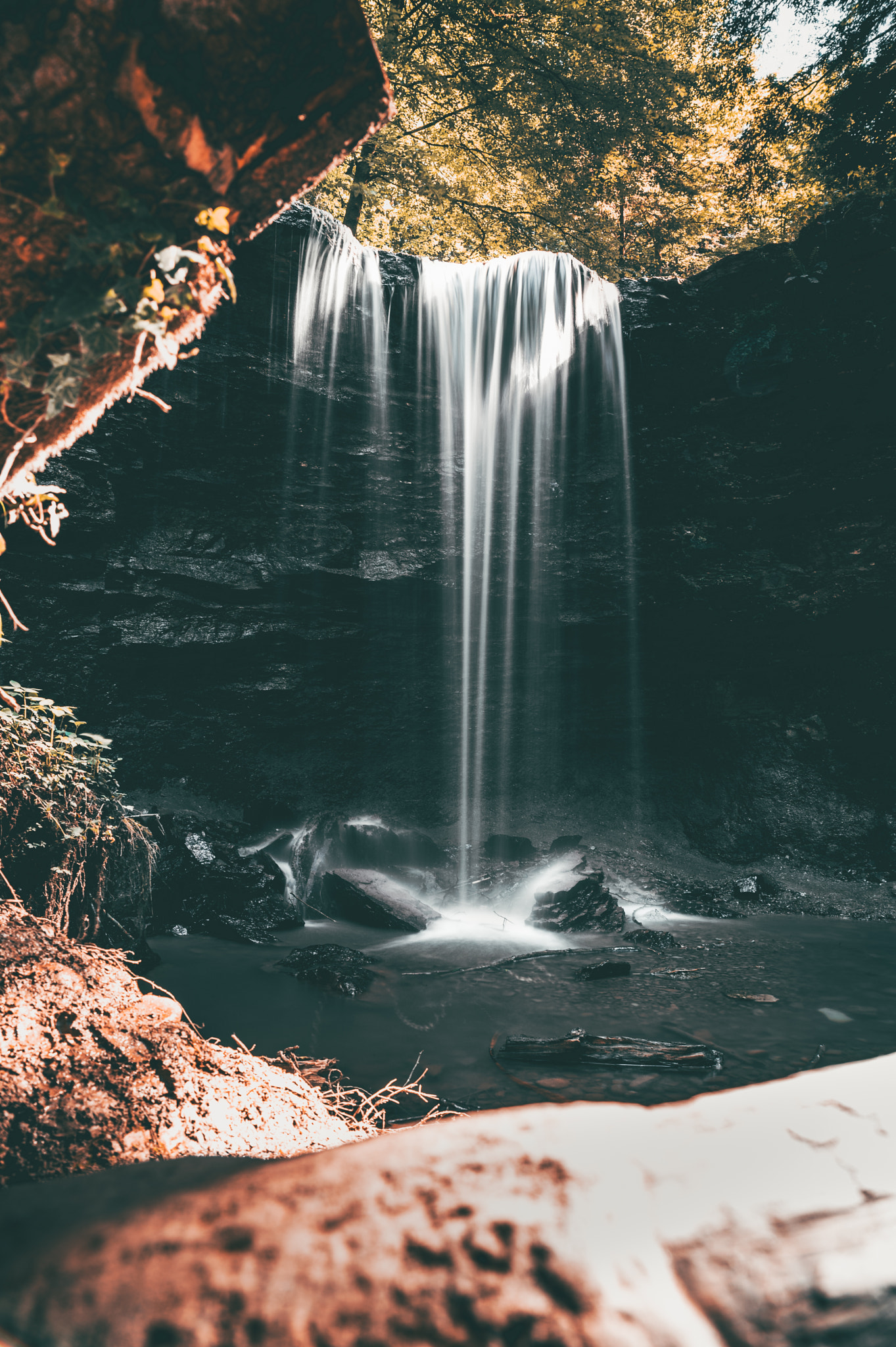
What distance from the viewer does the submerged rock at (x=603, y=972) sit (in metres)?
6.40

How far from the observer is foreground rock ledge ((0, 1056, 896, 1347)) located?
0.87 m

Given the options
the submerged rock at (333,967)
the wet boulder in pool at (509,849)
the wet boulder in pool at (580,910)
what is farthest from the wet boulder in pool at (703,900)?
the submerged rock at (333,967)

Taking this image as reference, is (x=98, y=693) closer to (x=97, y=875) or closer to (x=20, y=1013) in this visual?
(x=97, y=875)

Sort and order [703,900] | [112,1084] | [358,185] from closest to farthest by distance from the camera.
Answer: [112,1084]
[703,900]
[358,185]

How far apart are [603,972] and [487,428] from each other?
8.10 metres

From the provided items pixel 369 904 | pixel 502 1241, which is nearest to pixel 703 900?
pixel 369 904

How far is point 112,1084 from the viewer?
7.37 feet

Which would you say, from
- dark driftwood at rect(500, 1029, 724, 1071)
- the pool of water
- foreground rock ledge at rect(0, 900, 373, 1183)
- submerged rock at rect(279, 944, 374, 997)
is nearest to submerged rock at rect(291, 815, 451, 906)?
the pool of water

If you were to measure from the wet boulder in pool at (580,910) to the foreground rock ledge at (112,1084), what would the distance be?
232 inches

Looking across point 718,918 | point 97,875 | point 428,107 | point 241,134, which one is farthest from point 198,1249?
point 428,107

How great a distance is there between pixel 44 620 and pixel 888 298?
1263 cm

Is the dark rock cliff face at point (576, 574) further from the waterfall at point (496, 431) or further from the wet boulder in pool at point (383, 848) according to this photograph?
the wet boulder in pool at point (383, 848)

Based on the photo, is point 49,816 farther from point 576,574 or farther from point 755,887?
point 755,887

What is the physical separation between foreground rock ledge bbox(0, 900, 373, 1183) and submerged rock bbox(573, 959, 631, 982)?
13.2ft
